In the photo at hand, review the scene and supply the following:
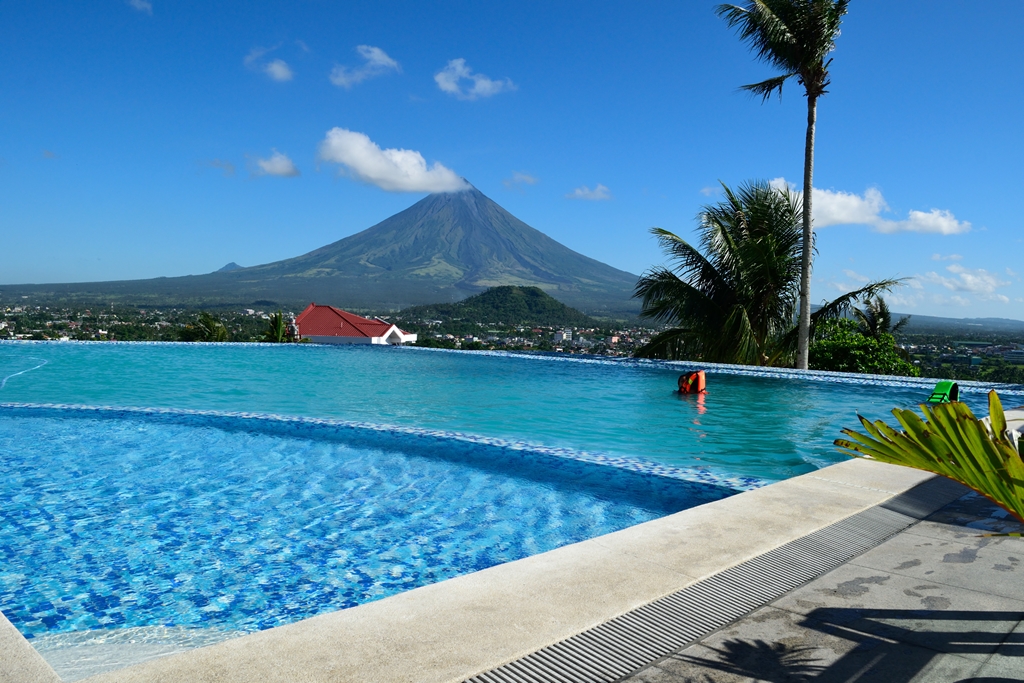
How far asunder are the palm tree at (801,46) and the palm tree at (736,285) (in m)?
1.19

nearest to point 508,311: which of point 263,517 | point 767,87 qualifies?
point 767,87

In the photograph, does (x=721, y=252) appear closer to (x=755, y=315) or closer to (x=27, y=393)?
(x=755, y=315)

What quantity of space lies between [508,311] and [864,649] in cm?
3030

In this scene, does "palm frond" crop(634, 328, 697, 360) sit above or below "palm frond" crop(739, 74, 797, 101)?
below

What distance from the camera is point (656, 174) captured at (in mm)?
23094

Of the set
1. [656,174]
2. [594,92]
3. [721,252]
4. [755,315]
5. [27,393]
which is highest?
[594,92]

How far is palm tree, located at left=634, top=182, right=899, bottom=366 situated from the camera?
13.8 meters

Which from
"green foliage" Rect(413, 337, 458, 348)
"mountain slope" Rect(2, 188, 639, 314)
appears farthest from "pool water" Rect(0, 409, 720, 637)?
"mountain slope" Rect(2, 188, 639, 314)

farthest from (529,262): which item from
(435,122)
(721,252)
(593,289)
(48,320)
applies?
(721,252)

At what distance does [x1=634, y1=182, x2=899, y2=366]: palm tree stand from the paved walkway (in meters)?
11.4

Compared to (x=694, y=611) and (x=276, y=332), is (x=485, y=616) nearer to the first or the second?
(x=694, y=611)

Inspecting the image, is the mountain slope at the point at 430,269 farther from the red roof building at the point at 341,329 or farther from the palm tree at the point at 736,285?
the palm tree at the point at 736,285

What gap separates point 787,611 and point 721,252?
1294 cm

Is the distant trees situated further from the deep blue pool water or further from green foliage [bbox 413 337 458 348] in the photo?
the deep blue pool water
